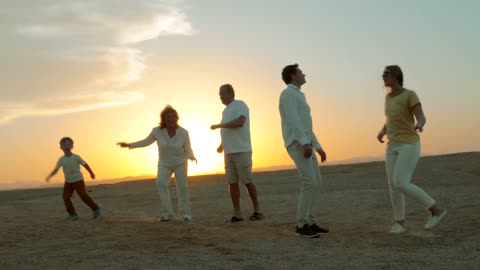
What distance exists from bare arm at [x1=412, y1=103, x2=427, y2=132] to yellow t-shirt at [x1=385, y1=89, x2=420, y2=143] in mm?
60

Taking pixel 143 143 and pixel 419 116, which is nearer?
pixel 419 116

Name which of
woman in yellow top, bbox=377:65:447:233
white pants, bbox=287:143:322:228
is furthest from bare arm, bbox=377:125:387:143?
white pants, bbox=287:143:322:228

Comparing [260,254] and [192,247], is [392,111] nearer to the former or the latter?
[260,254]

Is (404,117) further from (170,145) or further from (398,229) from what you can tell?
(170,145)

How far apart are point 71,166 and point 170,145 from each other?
2.43 metres

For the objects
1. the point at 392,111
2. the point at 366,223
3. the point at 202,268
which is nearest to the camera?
the point at 202,268

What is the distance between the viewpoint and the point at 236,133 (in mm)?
8906

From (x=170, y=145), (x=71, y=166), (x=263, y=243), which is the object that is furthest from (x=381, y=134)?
(x=71, y=166)

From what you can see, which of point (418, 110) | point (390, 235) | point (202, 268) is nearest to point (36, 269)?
point (202, 268)

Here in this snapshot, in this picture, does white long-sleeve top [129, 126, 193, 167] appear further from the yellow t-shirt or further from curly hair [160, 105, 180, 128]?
the yellow t-shirt

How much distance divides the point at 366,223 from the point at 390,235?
3.94 feet

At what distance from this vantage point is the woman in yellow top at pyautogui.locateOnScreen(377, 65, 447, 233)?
7082 millimetres

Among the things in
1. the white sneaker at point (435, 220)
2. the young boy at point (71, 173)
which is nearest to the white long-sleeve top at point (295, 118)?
the white sneaker at point (435, 220)

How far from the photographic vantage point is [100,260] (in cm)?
598
